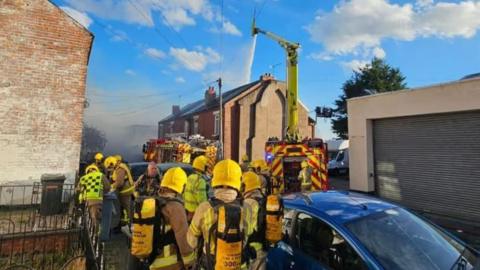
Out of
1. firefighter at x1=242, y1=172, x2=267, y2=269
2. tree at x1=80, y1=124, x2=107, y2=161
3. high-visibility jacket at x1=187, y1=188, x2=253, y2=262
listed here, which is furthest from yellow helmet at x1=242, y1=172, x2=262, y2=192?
tree at x1=80, y1=124, x2=107, y2=161

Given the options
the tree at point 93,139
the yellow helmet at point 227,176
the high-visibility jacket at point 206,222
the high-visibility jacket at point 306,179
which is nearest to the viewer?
the high-visibility jacket at point 206,222

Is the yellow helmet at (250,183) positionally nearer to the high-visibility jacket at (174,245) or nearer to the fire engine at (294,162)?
the high-visibility jacket at (174,245)

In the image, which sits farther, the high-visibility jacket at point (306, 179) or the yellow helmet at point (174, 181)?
the high-visibility jacket at point (306, 179)

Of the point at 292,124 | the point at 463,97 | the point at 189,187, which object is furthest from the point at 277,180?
the point at 189,187

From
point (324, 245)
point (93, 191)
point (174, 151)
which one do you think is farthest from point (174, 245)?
point (174, 151)

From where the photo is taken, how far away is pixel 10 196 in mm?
11297

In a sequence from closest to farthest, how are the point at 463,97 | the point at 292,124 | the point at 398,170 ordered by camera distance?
the point at 463,97
the point at 398,170
the point at 292,124

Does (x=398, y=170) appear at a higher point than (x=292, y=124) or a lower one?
lower

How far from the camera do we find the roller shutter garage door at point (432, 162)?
10797mm

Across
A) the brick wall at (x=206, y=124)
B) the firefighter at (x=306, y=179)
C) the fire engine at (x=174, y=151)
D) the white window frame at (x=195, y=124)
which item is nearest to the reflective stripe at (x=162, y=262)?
the firefighter at (x=306, y=179)

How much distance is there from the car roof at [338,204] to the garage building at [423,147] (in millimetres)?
8527

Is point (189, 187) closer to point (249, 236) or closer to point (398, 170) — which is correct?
point (249, 236)

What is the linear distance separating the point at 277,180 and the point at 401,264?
9.16 m

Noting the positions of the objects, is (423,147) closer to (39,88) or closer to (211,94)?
(39,88)
